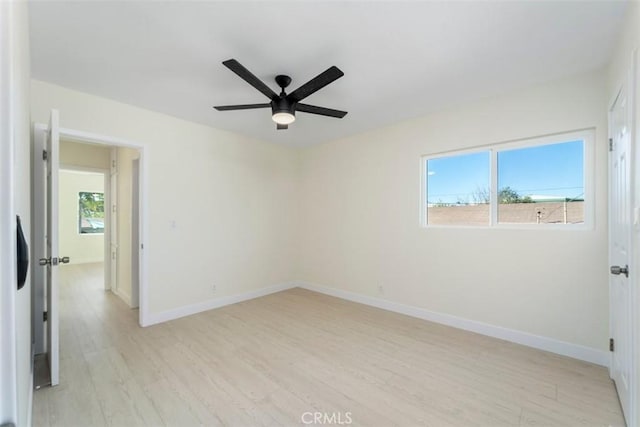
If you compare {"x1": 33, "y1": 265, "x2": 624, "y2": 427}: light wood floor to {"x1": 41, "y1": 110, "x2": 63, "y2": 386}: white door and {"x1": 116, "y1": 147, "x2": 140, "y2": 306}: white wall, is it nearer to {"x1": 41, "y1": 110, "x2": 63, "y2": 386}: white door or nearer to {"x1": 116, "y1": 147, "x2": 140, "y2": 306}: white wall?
{"x1": 41, "y1": 110, "x2": 63, "y2": 386}: white door

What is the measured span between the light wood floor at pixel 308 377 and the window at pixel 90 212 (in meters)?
5.88

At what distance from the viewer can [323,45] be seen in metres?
2.10

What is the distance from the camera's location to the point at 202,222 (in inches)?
154

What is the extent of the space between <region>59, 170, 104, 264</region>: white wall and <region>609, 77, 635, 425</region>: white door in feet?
33.9

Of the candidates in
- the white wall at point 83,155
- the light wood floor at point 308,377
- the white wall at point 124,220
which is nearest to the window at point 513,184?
the light wood floor at point 308,377

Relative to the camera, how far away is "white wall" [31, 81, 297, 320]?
310cm

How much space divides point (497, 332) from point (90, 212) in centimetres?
1012

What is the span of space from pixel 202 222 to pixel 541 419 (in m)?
3.97

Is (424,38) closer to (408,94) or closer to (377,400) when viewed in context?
(408,94)

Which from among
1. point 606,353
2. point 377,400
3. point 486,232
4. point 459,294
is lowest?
point 377,400

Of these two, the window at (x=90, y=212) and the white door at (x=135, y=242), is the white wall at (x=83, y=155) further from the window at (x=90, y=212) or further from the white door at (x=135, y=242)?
the window at (x=90, y=212)

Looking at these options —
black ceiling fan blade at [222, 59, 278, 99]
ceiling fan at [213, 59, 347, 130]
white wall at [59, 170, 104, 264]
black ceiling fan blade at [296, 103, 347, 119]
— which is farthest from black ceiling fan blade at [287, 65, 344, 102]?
white wall at [59, 170, 104, 264]

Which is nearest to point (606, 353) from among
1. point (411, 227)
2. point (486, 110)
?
point (411, 227)

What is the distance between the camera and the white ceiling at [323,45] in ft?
5.80
